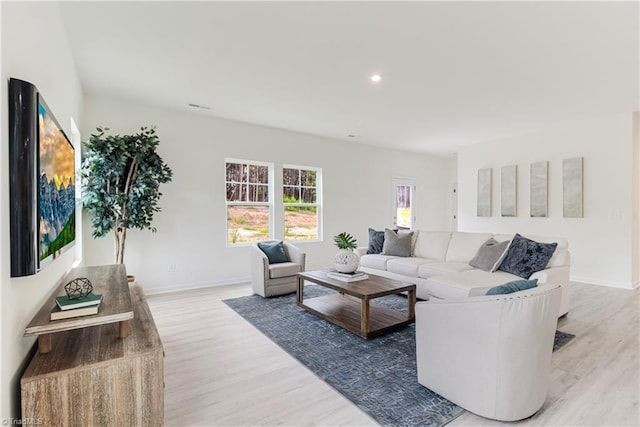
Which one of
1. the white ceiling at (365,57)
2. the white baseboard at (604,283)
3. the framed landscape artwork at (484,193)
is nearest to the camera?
the white ceiling at (365,57)

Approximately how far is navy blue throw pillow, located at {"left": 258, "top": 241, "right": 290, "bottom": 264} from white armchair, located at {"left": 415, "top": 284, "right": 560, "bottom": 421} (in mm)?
2871

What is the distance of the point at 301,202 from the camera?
6070 mm

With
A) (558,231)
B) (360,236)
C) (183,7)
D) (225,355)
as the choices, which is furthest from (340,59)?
(558,231)

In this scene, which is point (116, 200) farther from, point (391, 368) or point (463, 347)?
point (463, 347)

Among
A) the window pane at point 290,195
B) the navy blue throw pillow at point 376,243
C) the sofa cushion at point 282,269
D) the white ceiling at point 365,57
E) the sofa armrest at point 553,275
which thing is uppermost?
the white ceiling at point 365,57

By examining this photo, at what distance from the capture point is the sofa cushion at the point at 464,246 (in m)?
4.16

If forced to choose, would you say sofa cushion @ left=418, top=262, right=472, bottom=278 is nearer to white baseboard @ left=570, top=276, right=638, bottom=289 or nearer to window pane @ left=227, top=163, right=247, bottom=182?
white baseboard @ left=570, top=276, right=638, bottom=289

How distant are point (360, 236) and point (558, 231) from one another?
3533 millimetres

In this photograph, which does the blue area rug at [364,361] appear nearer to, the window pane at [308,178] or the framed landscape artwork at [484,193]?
the window pane at [308,178]

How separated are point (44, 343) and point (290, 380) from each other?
142 centimetres

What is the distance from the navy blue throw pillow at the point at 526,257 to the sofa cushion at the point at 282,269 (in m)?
2.51

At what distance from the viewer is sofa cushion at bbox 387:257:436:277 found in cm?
409

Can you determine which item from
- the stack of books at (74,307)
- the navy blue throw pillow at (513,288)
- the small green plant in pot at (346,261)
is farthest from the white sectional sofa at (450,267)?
the stack of books at (74,307)

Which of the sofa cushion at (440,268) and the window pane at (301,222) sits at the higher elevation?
the window pane at (301,222)
